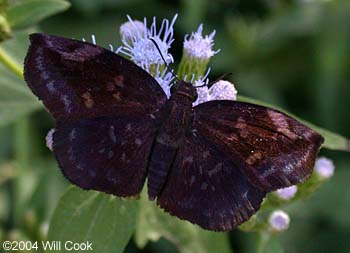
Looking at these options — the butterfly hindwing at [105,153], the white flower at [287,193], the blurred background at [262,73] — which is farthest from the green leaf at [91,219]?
the blurred background at [262,73]

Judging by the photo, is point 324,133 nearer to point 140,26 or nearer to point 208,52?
point 208,52

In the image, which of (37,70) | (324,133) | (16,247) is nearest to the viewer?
(37,70)

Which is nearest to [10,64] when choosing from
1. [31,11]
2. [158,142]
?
[31,11]

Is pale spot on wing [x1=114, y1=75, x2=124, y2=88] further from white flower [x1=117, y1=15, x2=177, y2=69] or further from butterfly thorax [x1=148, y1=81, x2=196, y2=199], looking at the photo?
white flower [x1=117, y1=15, x2=177, y2=69]

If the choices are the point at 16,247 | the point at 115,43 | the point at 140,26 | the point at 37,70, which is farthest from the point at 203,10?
the point at 37,70

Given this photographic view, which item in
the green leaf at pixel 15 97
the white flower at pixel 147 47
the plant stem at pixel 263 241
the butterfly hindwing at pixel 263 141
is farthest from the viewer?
the green leaf at pixel 15 97

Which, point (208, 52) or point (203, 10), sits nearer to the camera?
point (208, 52)

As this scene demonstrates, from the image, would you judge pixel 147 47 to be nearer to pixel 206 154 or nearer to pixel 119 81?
pixel 119 81

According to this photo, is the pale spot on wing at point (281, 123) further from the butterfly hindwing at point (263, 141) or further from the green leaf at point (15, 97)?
the green leaf at point (15, 97)
